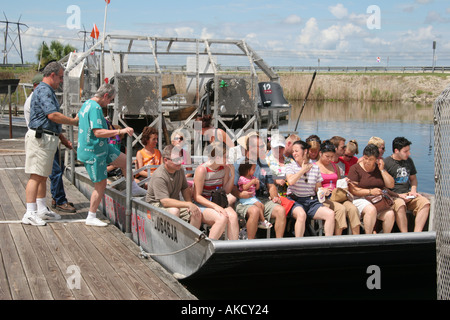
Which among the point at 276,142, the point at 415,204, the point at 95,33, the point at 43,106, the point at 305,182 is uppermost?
the point at 95,33

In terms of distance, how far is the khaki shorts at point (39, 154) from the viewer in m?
6.22

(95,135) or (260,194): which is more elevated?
(95,135)

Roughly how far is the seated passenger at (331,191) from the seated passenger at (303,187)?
0.42ft

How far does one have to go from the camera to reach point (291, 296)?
5.98 metres

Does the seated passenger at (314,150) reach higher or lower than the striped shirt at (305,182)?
higher

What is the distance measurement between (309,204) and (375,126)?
22.9m

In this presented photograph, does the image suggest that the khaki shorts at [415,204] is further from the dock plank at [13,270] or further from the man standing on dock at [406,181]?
the dock plank at [13,270]

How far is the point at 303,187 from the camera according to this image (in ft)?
20.5

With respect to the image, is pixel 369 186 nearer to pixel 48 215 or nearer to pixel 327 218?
pixel 327 218

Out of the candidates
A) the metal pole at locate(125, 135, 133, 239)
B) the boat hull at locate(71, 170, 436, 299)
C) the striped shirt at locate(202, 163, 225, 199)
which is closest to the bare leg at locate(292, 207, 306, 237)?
the boat hull at locate(71, 170, 436, 299)

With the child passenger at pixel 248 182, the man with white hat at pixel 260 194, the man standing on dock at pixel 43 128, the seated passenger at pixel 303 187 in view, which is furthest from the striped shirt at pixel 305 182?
the man standing on dock at pixel 43 128

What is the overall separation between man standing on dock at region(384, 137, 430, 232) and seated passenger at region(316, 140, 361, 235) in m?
0.62

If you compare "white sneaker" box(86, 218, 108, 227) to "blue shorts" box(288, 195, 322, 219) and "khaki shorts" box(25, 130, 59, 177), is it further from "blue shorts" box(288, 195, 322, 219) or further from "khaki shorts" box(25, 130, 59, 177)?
"blue shorts" box(288, 195, 322, 219)

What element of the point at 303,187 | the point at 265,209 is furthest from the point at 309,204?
the point at 265,209
